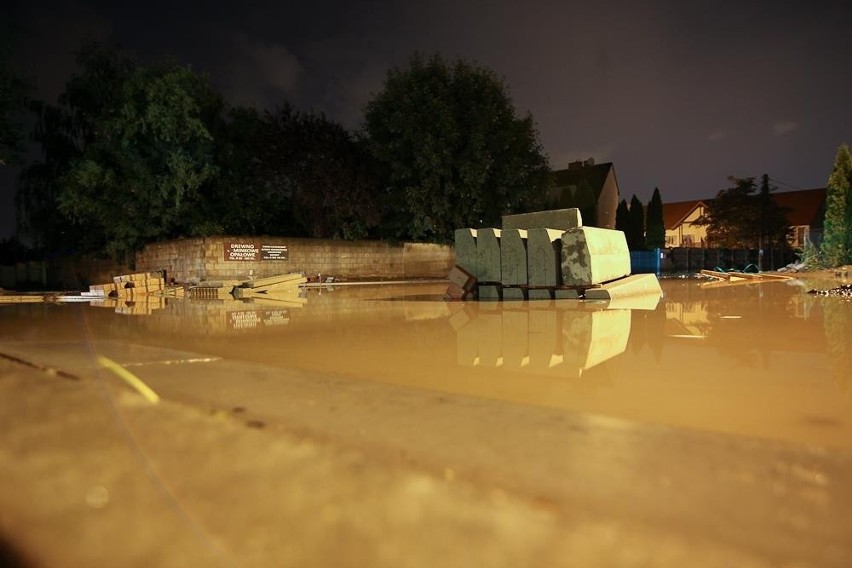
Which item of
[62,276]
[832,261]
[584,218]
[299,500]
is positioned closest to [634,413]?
[299,500]

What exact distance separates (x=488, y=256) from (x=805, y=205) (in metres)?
48.9

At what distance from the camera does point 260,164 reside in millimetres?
21781

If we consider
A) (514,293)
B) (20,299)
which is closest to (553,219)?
(514,293)

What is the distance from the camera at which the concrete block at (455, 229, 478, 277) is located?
10633mm

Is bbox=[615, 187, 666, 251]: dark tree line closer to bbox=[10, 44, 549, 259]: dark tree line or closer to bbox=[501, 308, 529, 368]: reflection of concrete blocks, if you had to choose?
bbox=[10, 44, 549, 259]: dark tree line

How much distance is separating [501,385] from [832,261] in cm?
2728

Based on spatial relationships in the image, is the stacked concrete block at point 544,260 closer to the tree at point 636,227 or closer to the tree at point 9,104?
the tree at point 9,104

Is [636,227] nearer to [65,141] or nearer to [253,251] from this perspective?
[253,251]

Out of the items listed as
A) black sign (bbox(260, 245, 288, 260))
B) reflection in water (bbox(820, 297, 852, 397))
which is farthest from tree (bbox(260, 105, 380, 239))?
reflection in water (bbox(820, 297, 852, 397))

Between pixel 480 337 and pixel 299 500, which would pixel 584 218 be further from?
pixel 299 500

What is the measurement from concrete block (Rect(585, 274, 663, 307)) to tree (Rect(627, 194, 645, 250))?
29.0 m

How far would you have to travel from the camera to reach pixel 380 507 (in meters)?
1.46

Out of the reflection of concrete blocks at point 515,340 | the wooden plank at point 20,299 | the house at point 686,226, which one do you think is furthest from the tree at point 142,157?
the house at point 686,226

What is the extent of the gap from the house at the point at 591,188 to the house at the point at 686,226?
6.19 meters
